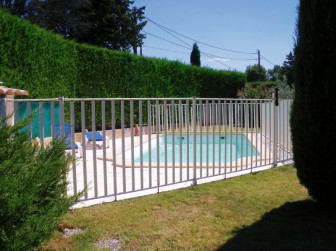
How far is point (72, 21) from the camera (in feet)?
74.3

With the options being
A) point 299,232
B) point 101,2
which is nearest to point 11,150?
point 299,232

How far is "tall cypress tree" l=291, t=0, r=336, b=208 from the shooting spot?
369 centimetres

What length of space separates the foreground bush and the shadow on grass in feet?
5.46

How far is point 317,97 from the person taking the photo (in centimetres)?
377

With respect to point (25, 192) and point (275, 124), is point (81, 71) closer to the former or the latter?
point (275, 124)

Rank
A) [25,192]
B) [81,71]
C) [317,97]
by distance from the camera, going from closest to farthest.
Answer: [25,192], [317,97], [81,71]

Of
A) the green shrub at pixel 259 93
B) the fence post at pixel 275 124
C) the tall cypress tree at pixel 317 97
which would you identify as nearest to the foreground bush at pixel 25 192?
the tall cypress tree at pixel 317 97

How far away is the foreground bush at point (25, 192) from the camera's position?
2.25 m

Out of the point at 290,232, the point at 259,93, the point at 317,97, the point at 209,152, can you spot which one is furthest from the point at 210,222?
the point at 259,93

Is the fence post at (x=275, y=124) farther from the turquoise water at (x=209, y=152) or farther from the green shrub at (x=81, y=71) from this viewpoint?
the green shrub at (x=81, y=71)

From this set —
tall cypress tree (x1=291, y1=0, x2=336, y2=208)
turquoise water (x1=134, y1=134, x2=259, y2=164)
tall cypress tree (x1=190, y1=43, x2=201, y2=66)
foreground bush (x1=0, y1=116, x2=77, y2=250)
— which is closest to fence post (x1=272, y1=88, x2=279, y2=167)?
turquoise water (x1=134, y1=134, x2=259, y2=164)

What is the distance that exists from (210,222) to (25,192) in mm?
2209

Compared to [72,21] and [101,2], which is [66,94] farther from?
[101,2]

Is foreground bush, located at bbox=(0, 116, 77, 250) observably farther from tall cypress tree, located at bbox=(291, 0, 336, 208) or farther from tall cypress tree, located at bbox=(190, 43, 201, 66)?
tall cypress tree, located at bbox=(190, 43, 201, 66)
